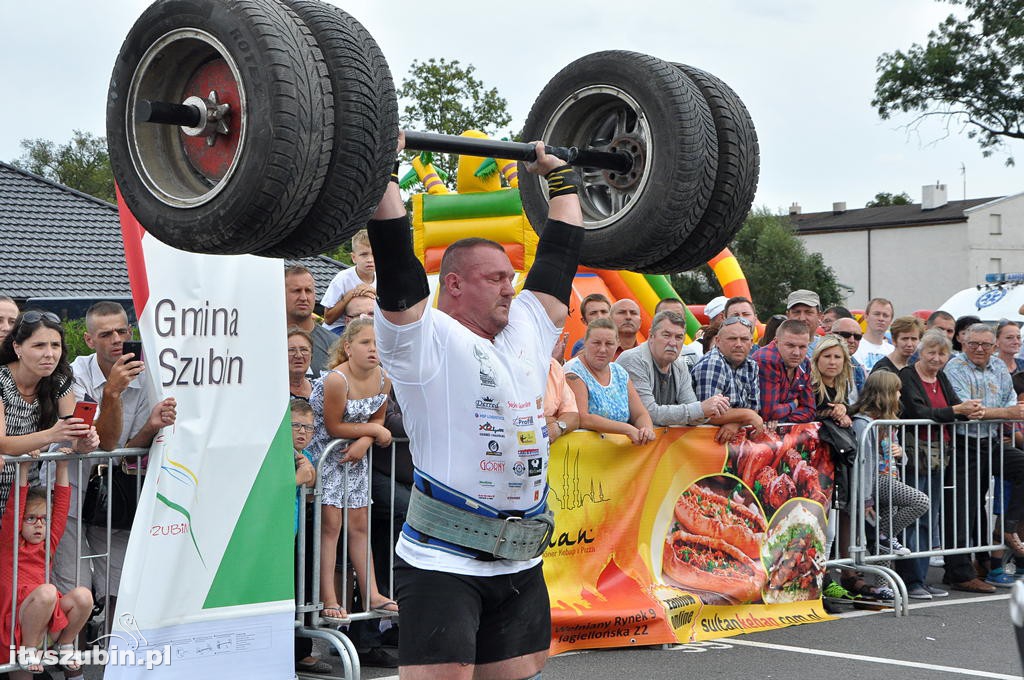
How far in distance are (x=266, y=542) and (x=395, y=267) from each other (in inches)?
97.1

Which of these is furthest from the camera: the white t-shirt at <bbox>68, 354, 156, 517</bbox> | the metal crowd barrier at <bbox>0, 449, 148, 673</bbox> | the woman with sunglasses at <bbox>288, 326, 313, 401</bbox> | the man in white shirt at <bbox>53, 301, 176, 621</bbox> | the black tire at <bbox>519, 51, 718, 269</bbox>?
the woman with sunglasses at <bbox>288, 326, 313, 401</bbox>

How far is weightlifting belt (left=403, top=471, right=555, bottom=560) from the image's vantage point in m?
3.72

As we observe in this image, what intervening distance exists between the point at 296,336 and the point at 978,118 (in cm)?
2907

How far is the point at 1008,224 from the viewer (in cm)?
6191

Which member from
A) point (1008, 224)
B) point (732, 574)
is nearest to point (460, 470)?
point (732, 574)

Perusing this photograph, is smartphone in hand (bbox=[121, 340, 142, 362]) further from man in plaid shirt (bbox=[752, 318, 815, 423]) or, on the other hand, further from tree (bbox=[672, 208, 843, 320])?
tree (bbox=[672, 208, 843, 320])

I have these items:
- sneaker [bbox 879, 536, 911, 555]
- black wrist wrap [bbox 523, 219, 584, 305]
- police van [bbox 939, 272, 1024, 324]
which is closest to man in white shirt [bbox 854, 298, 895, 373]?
sneaker [bbox 879, 536, 911, 555]

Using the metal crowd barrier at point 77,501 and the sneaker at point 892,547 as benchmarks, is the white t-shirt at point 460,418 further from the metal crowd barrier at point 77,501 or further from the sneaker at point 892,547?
the sneaker at point 892,547

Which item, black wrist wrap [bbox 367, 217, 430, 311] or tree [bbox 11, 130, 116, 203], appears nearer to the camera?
black wrist wrap [bbox 367, 217, 430, 311]

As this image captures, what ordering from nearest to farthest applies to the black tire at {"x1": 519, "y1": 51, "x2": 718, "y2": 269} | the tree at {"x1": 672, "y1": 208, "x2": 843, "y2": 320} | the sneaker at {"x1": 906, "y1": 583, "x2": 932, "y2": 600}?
the black tire at {"x1": 519, "y1": 51, "x2": 718, "y2": 269} < the sneaker at {"x1": 906, "y1": 583, "x2": 932, "y2": 600} < the tree at {"x1": 672, "y1": 208, "x2": 843, "y2": 320}

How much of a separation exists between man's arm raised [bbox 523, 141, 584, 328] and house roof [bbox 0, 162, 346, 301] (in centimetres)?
1841

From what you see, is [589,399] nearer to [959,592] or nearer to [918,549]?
[918,549]

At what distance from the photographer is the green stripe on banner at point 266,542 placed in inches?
218

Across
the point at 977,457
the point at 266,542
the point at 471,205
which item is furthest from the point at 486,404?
the point at 471,205
